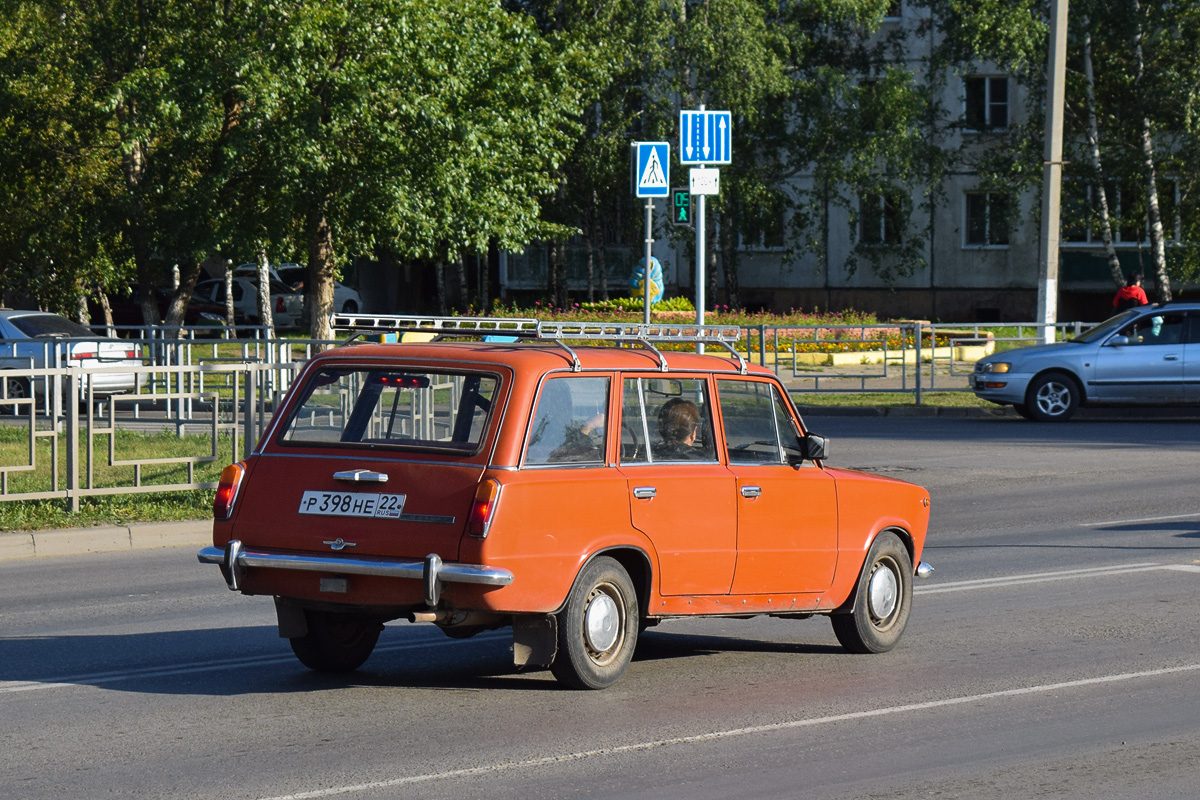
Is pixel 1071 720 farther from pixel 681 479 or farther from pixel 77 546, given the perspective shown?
pixel 77 546

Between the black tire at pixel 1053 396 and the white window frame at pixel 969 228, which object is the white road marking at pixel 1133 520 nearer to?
the black tire at pixel 1053 396

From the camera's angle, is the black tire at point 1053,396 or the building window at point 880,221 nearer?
the black tire at point 1053,396

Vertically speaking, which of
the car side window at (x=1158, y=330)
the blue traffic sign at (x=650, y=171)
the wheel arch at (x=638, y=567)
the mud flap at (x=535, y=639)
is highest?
the blue traffic sign at (x=650, y=171)

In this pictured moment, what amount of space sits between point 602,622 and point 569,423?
894mm

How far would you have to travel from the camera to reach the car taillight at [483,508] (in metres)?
6.42

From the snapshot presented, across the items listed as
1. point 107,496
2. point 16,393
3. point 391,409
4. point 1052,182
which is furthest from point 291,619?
point 1052,182

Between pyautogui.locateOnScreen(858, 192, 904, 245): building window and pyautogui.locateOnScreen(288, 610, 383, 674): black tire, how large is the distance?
41.6 m

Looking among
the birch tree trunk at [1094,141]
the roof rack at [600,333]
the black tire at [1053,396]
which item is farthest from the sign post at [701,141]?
the birch tree trunk at [1094,141]

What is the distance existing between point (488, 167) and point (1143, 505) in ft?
51.7

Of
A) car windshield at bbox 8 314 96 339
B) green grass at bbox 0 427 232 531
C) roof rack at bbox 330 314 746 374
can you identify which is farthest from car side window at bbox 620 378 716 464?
car windshield at bbox 8 314 96 339

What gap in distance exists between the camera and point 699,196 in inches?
781

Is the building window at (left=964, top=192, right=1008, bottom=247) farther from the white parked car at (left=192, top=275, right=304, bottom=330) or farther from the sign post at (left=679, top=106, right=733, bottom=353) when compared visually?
the sign post at (left=679, top=106, right=733, bottom=353)

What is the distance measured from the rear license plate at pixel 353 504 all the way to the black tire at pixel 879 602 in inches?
106

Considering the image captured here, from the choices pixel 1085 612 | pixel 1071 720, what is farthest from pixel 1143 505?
pixel 1071 720
